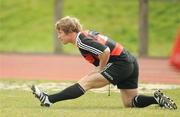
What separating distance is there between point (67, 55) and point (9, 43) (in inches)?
345

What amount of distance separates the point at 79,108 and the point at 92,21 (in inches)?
1275

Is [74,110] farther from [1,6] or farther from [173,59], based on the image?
[1,6]

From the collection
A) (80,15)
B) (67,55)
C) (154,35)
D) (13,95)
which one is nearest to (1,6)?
(80,15)

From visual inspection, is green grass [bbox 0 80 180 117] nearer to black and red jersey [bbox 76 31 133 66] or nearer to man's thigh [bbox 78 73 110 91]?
man's thigh [bbox 78 73 110 91]

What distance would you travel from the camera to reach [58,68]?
82.9ft

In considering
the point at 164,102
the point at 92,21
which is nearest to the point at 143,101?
the point at 164,102

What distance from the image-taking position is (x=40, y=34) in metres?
42.0

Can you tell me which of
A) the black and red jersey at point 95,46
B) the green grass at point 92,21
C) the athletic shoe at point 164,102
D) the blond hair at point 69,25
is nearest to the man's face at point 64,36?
the blond hair at point 69,25

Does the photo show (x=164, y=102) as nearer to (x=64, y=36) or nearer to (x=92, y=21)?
(x=64, y=36)

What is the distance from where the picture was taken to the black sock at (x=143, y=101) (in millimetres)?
11156

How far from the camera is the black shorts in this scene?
10.9 m

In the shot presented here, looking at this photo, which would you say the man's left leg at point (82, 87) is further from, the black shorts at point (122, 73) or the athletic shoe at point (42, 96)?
the black shorts at point (122, 73)

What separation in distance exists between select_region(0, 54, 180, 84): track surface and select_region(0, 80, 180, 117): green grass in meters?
5.86

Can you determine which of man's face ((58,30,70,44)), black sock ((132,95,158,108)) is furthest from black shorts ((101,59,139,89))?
man's face ((58,30,70,44))
